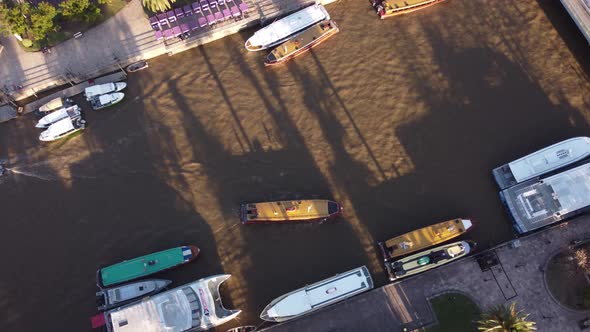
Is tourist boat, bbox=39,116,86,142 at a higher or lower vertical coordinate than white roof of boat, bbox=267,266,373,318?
higher

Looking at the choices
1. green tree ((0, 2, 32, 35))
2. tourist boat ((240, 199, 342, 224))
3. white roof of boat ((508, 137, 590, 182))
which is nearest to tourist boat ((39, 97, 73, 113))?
green tree ((0, 2, 32, 35))

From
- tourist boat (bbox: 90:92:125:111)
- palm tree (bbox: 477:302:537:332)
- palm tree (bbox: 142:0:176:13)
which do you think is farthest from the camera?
palm tree (bbox: 142:0:176:13)

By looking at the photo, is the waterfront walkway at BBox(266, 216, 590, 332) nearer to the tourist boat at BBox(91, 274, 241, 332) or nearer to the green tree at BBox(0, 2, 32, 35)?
the tourist boat at BBox(91, 274, 241, 332)

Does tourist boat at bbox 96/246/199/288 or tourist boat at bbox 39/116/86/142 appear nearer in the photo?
tourist boat at bbox 96/246/199/288

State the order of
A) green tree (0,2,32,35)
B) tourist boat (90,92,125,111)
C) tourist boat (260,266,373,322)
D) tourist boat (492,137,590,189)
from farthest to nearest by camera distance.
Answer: tourist boat (90,92,125,111) < green tree (0,2,32,35) < tourist boat (492,137,590,189) < tourist boat (260,266,373,322)

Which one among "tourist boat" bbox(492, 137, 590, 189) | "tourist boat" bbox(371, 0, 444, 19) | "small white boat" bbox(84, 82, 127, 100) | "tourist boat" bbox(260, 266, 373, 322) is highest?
"small white boat" bbox(84, 82, 127, 100)

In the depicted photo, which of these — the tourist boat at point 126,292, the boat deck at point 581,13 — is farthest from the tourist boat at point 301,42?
the tourist boat at point 126,292

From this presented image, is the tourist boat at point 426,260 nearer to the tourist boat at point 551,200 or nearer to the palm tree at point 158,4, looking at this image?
the tourist boat at point 551,200
